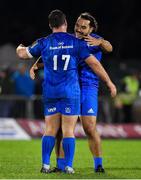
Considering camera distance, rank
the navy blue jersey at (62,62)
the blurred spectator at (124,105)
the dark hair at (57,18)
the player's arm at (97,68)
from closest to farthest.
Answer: the dark hair at (57,18) → the navy blue jersey at (62,62) → the player's arm at (97,68) → the blurred spectator at (124,105)

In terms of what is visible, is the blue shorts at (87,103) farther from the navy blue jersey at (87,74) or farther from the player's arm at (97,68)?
the player's arm at (97,68)

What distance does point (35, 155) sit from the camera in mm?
14844

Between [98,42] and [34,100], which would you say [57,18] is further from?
[34,100]

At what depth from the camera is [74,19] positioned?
109 ft

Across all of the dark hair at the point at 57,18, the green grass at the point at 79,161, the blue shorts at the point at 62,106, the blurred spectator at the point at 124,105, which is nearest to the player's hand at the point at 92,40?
the dark hair at the point at 57,18

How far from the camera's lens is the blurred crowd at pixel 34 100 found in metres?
20.9

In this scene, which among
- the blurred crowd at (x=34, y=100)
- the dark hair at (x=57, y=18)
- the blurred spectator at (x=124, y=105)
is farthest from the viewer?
the blurred spectator at (x=124, y=105)

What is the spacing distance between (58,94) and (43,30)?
23.0 m

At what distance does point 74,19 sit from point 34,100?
12.8 meters

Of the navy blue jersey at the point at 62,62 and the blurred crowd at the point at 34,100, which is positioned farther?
the blurred crowd at the point at 34,100

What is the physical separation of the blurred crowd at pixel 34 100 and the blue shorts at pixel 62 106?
397 inches

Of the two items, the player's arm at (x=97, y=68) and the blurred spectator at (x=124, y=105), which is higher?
the player's arm at (x=97, y=68)

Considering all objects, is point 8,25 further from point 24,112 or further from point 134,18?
point 24,112

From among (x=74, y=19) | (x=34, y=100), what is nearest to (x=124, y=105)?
(x=34, y=100)
